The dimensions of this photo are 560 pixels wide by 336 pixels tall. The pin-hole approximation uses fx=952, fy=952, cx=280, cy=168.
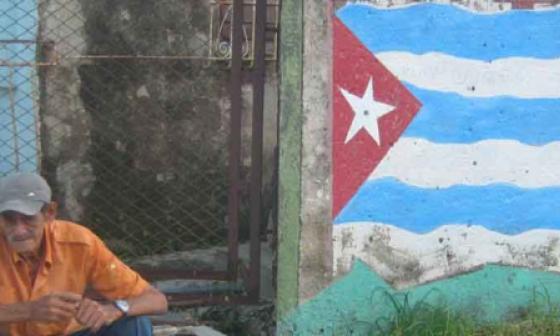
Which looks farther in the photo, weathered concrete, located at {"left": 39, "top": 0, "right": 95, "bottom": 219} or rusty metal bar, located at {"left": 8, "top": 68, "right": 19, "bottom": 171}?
weathered concrete, located at {"left": 39, "top": 0, "right": 95, "bottom": 219}

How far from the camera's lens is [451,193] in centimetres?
442

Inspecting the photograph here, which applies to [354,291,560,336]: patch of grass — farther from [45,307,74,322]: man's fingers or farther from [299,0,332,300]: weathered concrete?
[45,307,74,322]: man's fingers

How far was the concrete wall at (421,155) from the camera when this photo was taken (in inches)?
171

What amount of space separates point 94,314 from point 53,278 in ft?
0.79

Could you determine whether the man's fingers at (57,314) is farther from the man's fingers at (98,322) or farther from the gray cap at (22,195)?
the gray cap at (22,195)

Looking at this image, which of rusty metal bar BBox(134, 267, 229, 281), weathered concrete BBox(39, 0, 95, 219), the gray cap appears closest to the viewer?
the gray cap

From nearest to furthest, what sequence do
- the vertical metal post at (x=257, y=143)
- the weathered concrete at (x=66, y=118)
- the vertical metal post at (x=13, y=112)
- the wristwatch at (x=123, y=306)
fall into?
the wristwatch at (x=123, y=306) < the vertical metal post at (x=257, y=143) < the vertical metal post at (x=13, y=112) < the weathered concrete at (x=66, y=118)

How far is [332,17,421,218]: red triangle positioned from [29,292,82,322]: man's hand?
1.43m

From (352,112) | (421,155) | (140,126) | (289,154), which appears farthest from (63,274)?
(140,126)

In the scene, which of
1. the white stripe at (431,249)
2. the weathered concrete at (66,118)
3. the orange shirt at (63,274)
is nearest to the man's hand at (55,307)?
the orange shirt at (63,274)

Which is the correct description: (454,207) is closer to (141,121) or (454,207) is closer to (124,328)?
(124,328)

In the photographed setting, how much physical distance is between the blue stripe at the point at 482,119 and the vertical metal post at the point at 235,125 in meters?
0.85

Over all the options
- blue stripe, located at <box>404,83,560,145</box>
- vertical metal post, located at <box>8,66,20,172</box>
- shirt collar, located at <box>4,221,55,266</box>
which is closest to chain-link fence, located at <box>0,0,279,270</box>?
vertical metal post, located at <box>8,66,20,172</box>

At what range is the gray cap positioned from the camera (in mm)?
3320
